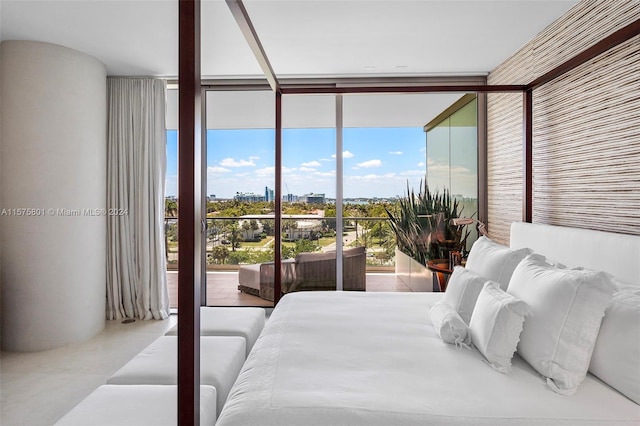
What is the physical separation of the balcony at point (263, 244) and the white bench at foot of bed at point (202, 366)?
6.64 feet

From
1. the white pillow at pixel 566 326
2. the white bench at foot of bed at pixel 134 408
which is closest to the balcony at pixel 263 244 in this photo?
the white pillow at pixel 566 326

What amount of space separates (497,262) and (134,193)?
369 centimetres

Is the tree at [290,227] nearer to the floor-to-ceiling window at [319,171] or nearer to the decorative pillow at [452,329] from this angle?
the floor-to-ceiling window at [319,171]

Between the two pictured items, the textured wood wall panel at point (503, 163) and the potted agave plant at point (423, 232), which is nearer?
the textured wood wall panel at point (503, 163)

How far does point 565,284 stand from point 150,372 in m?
1.95

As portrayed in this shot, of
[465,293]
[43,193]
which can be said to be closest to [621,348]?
[465,293]

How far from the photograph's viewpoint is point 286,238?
168 inches

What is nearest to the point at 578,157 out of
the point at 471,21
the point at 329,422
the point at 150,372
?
the point at 471,21

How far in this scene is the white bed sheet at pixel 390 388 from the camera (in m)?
1.24

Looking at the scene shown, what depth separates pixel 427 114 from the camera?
4.00m

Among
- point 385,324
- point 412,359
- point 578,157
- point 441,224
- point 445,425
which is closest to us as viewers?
point 445,425

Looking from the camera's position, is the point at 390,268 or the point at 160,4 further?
the point at 390,268

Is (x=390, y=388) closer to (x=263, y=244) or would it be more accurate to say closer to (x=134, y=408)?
(x=134, y=408)

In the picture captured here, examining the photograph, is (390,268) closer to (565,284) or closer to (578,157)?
(578,157)
